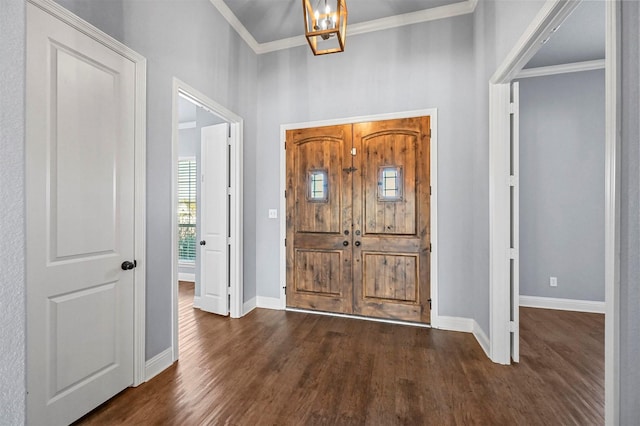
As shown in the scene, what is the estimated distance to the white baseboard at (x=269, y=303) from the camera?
147 inches

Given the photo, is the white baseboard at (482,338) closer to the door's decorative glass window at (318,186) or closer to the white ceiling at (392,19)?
the door's decorative glass window at (318,186)

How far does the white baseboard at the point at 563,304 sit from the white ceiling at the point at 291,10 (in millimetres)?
3881

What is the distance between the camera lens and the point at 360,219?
341 cm

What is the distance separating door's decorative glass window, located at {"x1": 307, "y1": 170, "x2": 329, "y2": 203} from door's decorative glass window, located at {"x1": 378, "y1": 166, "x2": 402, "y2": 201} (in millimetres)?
673

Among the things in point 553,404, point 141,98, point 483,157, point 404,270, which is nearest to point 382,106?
point 483,157

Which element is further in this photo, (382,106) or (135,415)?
A: (382,106)

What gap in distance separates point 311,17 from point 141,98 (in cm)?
141

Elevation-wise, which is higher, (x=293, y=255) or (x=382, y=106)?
(x=382, y=106)

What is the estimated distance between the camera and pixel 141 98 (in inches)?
84.1

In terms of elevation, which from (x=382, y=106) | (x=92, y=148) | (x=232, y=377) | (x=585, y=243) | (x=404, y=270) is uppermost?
(x=382, y=106)

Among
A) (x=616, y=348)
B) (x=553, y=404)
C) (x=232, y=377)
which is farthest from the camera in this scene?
(x=232, y=377)

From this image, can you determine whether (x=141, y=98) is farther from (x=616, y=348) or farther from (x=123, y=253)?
(x=616, y=348)

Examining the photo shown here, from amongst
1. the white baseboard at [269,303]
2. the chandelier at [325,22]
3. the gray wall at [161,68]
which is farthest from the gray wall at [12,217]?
the white baseboard at [269,303]

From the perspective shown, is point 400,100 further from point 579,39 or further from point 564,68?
point 564,68
